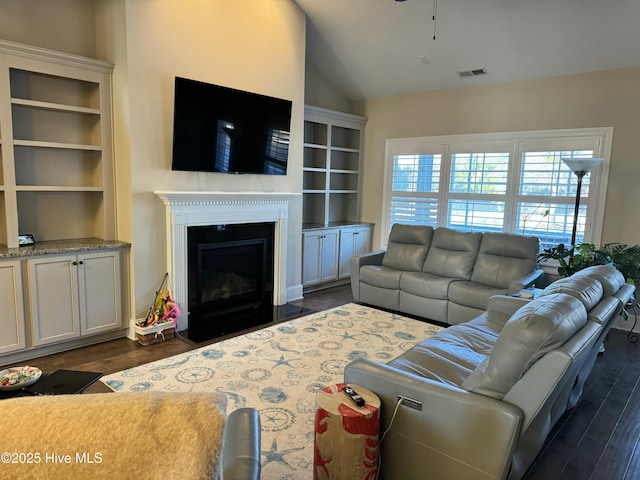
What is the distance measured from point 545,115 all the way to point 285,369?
4227mm

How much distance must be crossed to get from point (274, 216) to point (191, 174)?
1.11 metres

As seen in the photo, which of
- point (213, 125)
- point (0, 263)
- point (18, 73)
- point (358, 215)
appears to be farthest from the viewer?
point (358, 215)

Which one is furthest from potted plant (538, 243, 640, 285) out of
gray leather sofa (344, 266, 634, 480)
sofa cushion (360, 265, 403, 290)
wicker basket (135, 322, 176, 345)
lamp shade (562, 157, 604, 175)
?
wicker basket (135, 322, 176, 345)

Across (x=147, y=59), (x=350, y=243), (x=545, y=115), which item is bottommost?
(x=350, y=243)

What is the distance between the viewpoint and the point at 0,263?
3201 mm

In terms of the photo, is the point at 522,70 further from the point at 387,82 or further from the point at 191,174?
the point at 191,174

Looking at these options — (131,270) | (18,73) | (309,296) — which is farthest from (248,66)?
(309,296)

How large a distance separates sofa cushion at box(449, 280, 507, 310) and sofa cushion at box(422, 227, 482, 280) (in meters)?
0.27

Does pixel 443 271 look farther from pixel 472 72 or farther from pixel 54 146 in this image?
pixel 54 146

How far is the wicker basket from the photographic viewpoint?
12.5ft

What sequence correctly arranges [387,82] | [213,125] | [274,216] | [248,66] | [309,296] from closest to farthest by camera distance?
[213,125] < [248,66] < [274,216] < [309,296] < [387,82]

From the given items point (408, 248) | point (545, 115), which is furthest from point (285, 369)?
point (545, 115)

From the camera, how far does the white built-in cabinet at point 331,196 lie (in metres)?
5.84

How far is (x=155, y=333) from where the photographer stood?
387 cm
